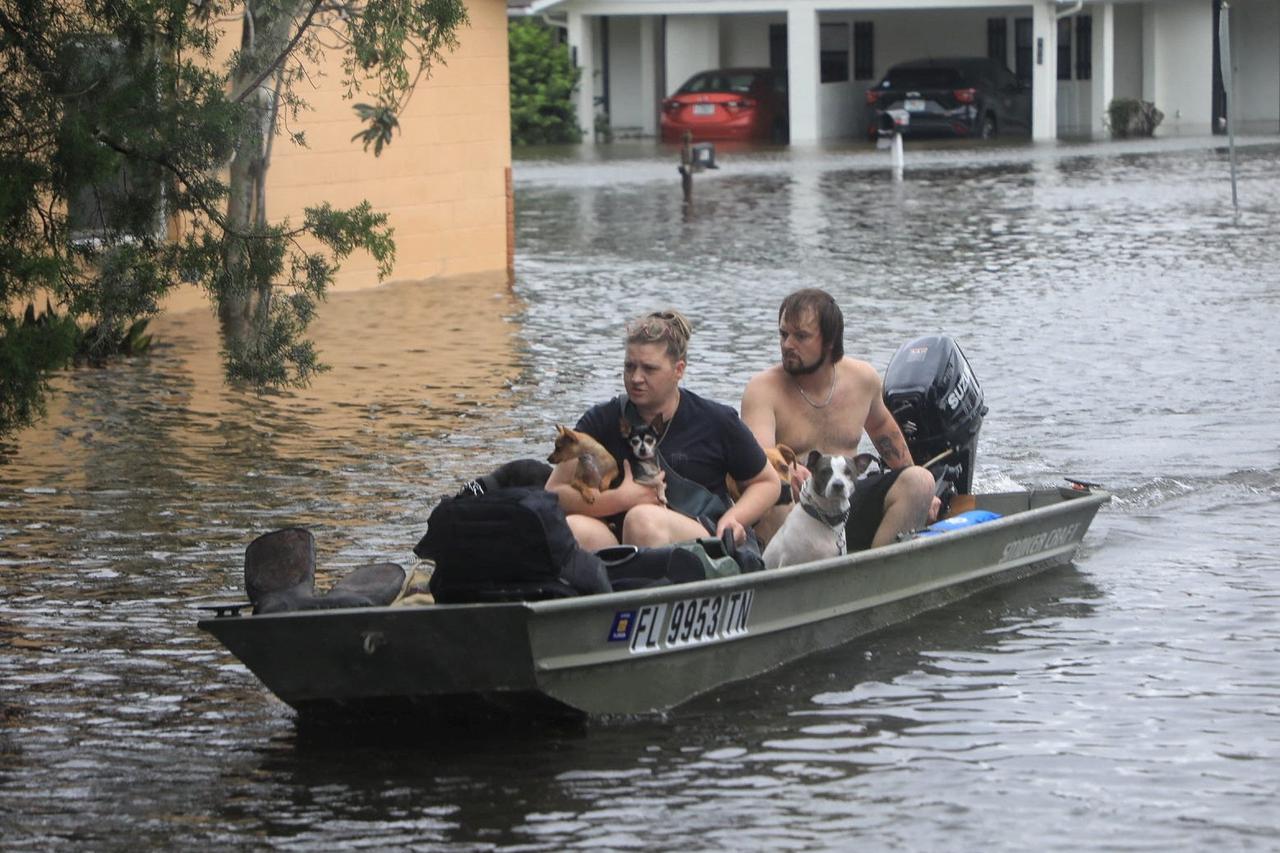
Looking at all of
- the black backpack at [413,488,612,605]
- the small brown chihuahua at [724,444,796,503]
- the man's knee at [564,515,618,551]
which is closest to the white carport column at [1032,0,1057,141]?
the small brown chihuahua at [724,444,796,503]

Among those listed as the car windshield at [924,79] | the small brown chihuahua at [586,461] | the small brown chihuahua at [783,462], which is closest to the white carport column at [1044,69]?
the car windshield at [924,79]

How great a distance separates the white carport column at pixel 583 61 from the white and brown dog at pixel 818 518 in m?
39.5

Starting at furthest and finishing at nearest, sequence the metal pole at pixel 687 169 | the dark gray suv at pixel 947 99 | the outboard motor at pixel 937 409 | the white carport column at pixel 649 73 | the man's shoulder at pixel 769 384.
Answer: the white carport column at pixel 649 73
the dark gray suv at pixel 947 99
the metal pole at pixel 687 169
the outboard motor at pixel 937 409
the man's shoulder at pixel 769 384

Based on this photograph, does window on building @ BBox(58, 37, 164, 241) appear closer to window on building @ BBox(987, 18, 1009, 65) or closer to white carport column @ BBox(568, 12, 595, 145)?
white carport column @ BBox(568, 12, 595, 145)

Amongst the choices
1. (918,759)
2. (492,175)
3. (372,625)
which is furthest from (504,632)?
(492,175)

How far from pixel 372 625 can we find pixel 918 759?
1.81 m

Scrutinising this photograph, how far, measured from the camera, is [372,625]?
7.01 meters

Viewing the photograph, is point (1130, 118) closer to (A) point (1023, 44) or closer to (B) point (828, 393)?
(A) point (1023, 44)

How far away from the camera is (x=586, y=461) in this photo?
319 inches

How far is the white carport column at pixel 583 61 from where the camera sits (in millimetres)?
47531

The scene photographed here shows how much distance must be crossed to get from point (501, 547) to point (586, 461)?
3.27ft

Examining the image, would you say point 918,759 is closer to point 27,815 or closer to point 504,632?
point 504,632

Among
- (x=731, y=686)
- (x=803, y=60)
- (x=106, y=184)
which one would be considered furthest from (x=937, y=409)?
(x=803, y=60)

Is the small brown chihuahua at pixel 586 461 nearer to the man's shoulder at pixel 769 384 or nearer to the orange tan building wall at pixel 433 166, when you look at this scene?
the man's shoulder at pixel 769 384
